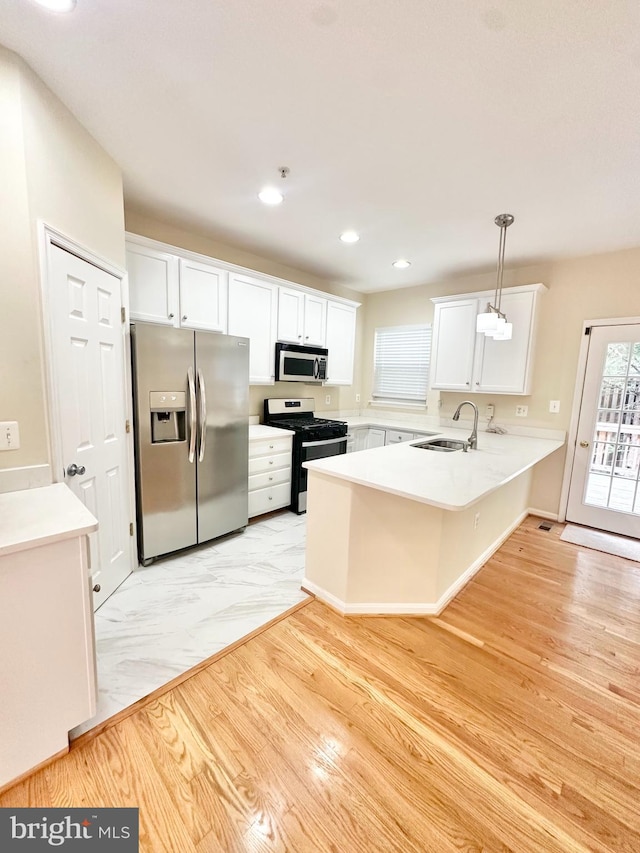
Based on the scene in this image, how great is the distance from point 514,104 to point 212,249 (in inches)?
101

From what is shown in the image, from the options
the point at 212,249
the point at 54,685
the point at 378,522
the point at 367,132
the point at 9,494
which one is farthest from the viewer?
the point at 212,249

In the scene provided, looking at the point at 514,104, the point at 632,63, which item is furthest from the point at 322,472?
the point at 632,63

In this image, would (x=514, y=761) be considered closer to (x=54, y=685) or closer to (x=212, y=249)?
(x=54, y=685)

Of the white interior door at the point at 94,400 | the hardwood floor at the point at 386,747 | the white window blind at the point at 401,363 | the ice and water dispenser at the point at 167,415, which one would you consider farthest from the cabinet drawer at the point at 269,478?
the white window blind at the point at 401,363

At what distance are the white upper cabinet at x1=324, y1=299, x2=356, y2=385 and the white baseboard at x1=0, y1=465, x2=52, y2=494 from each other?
9.98 feet

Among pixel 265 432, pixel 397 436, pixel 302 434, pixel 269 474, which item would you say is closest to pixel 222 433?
pixel 265 432

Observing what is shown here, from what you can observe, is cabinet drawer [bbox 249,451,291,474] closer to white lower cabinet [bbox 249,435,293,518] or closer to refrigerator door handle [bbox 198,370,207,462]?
white lower cabinet [bbox 249,435,293,518]

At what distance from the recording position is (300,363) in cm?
380

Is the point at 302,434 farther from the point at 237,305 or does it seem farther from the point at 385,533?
the point at 385,533

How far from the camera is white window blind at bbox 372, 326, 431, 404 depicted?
177 inches

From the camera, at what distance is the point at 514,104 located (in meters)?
1.52

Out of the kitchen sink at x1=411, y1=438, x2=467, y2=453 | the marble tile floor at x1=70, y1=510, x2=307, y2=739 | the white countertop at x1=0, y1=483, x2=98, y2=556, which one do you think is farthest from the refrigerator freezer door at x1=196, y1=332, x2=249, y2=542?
the kitchen sink at x1=411, y1=438, x2=467, y2=453

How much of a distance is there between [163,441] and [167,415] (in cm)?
19

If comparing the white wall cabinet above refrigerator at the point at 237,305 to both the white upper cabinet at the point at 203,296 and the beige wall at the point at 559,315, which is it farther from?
the beige wall at the point at 559,315
